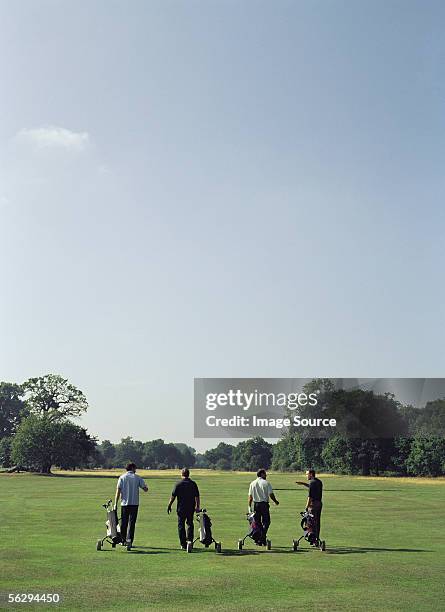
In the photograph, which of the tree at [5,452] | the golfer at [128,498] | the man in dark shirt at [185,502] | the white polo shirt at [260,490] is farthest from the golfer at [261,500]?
the tree at [5,452]

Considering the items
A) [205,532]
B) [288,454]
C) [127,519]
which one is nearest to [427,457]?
[288,454]

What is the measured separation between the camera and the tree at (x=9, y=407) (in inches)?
7200

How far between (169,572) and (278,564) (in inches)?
112

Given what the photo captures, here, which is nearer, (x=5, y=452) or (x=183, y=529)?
(x=183, y=529)

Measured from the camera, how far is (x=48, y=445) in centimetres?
12419

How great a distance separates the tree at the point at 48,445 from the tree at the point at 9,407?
5831 cm

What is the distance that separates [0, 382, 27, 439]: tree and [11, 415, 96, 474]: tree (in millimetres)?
58306

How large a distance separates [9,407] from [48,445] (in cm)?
6889

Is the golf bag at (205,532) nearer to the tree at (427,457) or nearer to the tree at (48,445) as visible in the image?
the tree at (427,457)

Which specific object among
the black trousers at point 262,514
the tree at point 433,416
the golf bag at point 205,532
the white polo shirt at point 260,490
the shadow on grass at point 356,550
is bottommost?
the shadow on grass at point 356,550

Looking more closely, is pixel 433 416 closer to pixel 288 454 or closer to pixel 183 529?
pixel 288 454

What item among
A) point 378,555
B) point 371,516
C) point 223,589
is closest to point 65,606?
point 223,589

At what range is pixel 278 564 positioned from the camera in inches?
705

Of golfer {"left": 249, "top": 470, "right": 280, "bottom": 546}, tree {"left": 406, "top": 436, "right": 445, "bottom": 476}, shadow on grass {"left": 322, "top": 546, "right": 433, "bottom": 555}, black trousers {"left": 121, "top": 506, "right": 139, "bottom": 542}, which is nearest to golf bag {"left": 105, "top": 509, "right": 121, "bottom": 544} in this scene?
black trousers {"left": 121, "top": 506, "right": 139, "bottom": 542}
